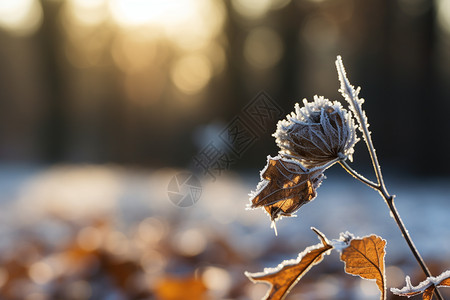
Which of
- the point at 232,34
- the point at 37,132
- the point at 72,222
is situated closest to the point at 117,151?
the point at 37,132

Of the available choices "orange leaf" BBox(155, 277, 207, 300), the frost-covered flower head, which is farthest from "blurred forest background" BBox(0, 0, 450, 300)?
the frost-covered flower head

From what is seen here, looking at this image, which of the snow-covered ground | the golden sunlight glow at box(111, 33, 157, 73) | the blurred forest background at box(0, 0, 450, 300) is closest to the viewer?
the snow-covered ground

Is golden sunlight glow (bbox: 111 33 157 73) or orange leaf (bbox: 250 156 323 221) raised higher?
golden sunlight glow (bbox: 111 33 157 73)

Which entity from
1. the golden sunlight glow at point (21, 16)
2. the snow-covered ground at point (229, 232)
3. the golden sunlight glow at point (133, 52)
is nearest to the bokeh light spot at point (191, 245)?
the snow-covered ground at point (229, 232)

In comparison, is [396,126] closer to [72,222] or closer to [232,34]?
[232,34]

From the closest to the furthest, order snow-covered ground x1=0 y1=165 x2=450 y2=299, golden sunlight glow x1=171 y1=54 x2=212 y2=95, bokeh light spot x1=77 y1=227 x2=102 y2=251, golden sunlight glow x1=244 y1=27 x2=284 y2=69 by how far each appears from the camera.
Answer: snow-covered ground x1=0 y1=165 x2=450 y2=299 < bokeh light spot x1=77 y1=227 x2=102 y2=251 < golden sunlight glow x1=244 y1=27 x2=284 y2=69 < golden sunlight glow x1=171 y1=54 x2=212 y2=95

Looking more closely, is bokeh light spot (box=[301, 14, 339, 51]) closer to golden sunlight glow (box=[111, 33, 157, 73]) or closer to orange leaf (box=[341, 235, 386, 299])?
golden sunlight glow (box=[111, 33, 157, 73])
